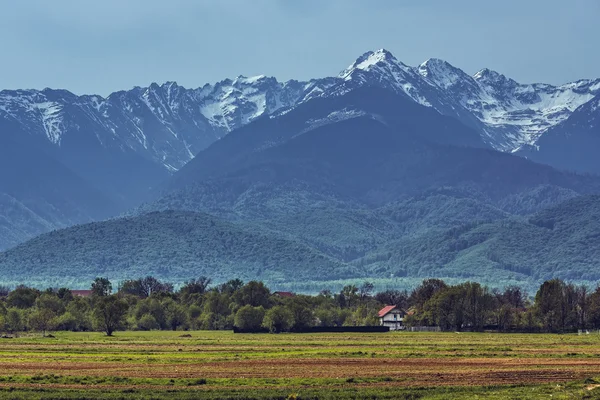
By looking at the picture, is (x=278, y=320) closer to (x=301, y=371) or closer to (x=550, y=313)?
(x=550, y=313)

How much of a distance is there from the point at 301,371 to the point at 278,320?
318 feet

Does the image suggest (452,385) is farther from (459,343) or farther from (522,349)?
(459,343)

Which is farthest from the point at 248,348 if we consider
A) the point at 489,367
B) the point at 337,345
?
the point at 489,367

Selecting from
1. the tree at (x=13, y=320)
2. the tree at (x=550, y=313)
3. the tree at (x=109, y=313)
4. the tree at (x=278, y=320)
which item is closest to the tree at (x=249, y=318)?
the tree at (x=278, y=320)

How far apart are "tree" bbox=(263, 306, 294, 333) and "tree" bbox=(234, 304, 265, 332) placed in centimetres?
293

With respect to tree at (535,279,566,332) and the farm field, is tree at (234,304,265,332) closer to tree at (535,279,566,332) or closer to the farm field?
tree at (535,279,566,332)

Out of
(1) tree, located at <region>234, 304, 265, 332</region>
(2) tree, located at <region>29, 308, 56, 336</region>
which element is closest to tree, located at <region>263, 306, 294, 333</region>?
(1) tree, located at <region>234, 304, 265, 332</region>

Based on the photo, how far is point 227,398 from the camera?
77938 millimetres

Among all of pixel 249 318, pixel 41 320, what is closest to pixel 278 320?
pixel 249 318

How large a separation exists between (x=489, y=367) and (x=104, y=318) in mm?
93181

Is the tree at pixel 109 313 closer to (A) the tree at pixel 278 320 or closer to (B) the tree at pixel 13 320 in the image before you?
(B) the tree at pixel 13 320

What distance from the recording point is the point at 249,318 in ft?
646

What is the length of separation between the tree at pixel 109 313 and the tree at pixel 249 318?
21.4 m

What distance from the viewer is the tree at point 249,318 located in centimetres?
19650
